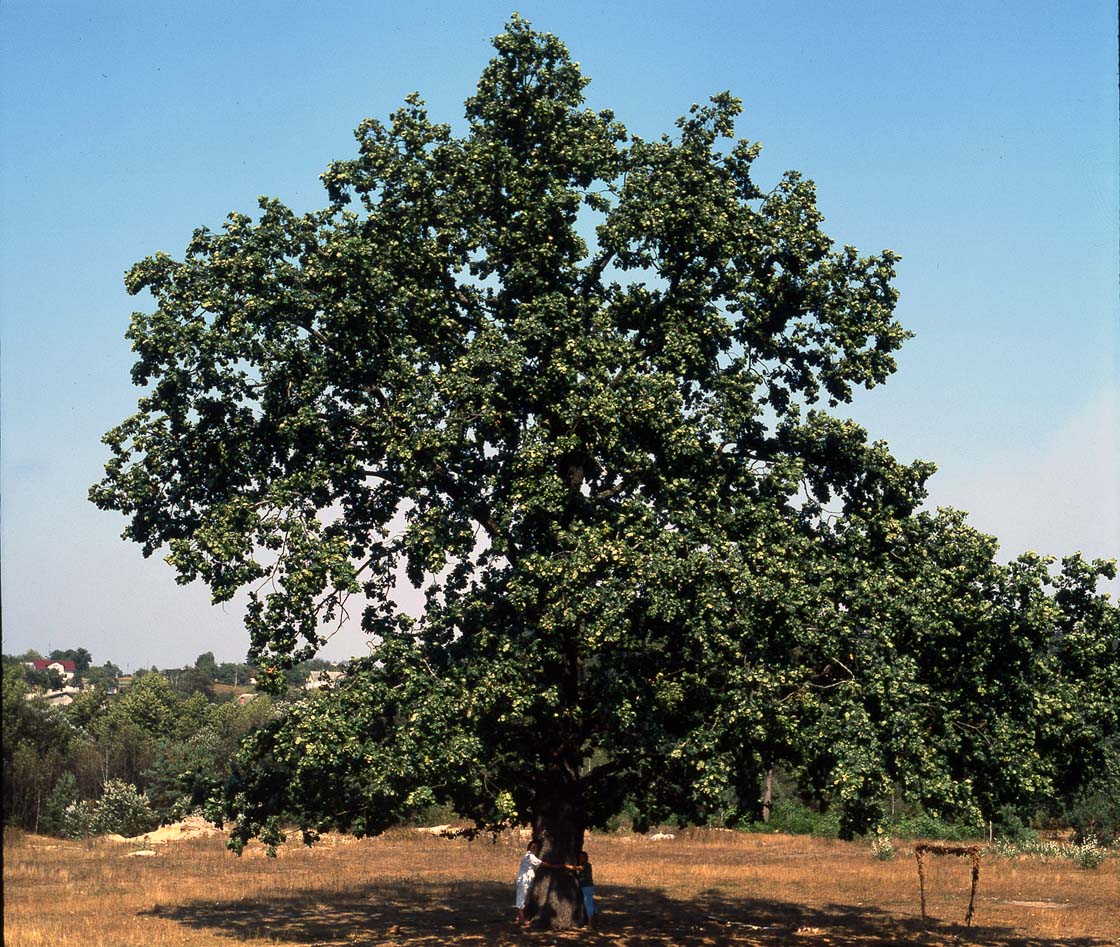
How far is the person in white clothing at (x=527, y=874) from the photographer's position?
103ft

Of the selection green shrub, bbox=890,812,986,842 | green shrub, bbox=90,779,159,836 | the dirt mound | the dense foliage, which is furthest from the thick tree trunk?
green shrub, bbox=90,779,159,836

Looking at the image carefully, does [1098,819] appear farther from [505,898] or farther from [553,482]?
[553,482]

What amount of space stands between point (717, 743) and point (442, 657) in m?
6.41

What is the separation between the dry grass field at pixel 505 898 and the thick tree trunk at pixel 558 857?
0.78 meters

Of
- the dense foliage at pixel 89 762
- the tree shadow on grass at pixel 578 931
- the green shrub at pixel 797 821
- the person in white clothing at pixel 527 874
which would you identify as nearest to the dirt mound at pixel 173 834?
the dense foliage at pixel 89 762

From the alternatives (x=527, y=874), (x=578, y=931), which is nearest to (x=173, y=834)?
(x=527, y=874)

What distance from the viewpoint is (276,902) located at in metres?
40.1

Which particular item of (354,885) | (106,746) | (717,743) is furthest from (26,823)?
(717,743)

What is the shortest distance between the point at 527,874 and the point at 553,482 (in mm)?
12702

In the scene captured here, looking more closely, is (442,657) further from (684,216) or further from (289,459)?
(684,216)

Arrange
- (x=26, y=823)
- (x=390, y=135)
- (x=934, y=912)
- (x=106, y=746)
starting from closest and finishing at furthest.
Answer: (x=390, y=135), (x=934, y=912), (x=26, y=823), (x=106, y=746)

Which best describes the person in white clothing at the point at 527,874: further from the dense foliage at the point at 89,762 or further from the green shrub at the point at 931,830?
the green shrub at the point at 931,830

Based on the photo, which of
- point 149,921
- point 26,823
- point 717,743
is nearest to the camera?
point 717,743

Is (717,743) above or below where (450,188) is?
below
